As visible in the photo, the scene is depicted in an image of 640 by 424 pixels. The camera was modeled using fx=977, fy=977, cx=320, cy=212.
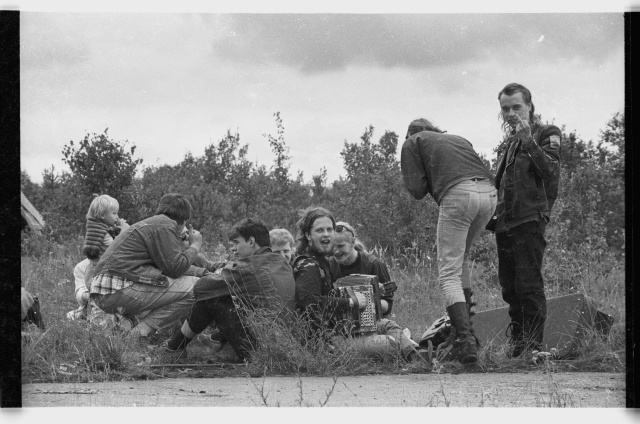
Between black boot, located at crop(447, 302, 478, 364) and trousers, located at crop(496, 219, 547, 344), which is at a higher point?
trousers, located at crop(496, 219, 547, 344)

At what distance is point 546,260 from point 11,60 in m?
5.00

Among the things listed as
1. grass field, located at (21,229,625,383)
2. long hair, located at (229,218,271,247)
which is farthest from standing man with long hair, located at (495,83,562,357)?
long hair, located at (229,218,271,247)

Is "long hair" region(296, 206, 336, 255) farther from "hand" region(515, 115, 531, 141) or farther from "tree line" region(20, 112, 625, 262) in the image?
"hand" region(515, 115, 531, 141)

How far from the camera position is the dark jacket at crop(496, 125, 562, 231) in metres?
6.82

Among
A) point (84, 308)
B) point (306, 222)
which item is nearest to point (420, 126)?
point (306, 222)

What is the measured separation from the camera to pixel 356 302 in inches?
266

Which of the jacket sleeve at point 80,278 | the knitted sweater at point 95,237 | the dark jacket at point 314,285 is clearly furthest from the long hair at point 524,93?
the jacket sleeve at point 80,278

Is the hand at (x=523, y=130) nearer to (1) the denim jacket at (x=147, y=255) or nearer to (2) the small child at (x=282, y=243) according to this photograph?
(2) the small child at (x=282, y=243)

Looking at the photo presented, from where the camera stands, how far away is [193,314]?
23.0 ft

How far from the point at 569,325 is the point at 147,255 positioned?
3.17 meters

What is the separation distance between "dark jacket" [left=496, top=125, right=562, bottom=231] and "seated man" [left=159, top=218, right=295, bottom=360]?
163 centimetres

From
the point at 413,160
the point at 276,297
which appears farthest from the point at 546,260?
the point at 276,297

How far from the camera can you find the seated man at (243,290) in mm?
6801

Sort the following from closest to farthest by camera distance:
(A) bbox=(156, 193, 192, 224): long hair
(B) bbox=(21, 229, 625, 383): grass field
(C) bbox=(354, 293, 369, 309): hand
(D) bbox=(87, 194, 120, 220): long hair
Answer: (B) bbox=(21, 229, 625, 383): grass field < (C) bbox=(354, 293, 369, 309): hand < (A) bbox=(156, 193, 192, 224): long hair < (D) bbox=(87, 194, 120, 220): long hair
